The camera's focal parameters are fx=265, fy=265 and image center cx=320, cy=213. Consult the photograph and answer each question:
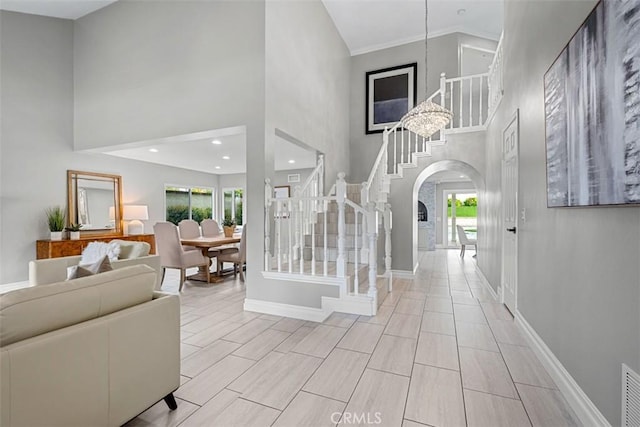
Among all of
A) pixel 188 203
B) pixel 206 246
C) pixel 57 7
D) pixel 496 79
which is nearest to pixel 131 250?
pixel 206 246

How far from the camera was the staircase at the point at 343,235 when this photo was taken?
3.00 m

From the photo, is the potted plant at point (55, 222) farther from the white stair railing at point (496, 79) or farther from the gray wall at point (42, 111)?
the white stair railing at point (496, 79)

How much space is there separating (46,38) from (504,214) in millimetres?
7670

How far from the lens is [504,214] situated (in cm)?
333

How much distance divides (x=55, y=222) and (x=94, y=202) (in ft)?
3.51

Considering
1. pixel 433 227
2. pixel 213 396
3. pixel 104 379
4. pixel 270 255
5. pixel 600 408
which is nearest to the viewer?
pixel 104 379

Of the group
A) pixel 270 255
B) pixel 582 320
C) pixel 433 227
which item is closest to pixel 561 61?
pixel 582 320

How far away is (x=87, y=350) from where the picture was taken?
1.17 m

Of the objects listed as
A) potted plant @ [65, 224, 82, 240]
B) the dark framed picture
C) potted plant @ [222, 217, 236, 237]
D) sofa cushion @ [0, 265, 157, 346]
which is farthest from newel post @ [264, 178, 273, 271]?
the dark framed picture

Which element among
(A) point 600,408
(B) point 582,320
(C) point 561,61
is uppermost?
(C) point 561,61

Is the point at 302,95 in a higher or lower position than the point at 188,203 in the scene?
higher

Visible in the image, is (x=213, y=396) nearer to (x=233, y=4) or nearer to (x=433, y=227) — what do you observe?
(x=233, y=4)

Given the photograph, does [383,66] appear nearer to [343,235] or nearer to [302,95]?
[302,95]

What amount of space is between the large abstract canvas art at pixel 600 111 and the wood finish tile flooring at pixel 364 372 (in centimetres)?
127
